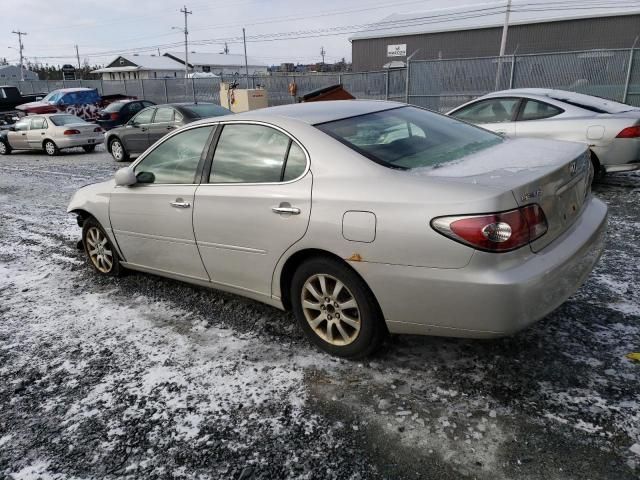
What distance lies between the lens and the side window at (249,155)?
3.26m

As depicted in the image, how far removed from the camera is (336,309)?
3051 mm

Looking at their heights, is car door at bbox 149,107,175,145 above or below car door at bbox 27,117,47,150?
above

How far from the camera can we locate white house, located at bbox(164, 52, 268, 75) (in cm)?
8394

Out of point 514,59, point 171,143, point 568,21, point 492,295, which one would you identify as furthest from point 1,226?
point 568,21

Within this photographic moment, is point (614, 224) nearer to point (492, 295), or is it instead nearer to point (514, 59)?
point (492, 295)

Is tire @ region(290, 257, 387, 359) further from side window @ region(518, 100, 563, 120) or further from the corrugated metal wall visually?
the corrugated metal wall

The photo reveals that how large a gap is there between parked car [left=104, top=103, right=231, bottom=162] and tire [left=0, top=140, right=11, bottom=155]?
5.72 metres

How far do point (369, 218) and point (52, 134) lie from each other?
1562 cm

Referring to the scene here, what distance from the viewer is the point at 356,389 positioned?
9.39 feet

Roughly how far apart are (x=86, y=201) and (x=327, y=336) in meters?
2.82

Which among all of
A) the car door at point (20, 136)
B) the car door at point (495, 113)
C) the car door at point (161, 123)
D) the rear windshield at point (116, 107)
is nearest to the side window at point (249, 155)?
the car door at point (495, 113)

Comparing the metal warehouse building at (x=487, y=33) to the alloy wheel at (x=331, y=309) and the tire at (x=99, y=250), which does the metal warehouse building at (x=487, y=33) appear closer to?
the tire at (x=99, y=250)

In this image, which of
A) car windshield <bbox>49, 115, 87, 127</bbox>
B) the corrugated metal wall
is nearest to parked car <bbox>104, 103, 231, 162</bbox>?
car windshield <bbox>49, 115, 87, 127</bbox>

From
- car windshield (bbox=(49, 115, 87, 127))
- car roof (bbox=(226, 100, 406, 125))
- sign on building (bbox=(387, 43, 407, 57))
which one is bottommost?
car windshield (bbox=(49, 115, 87, 127))
